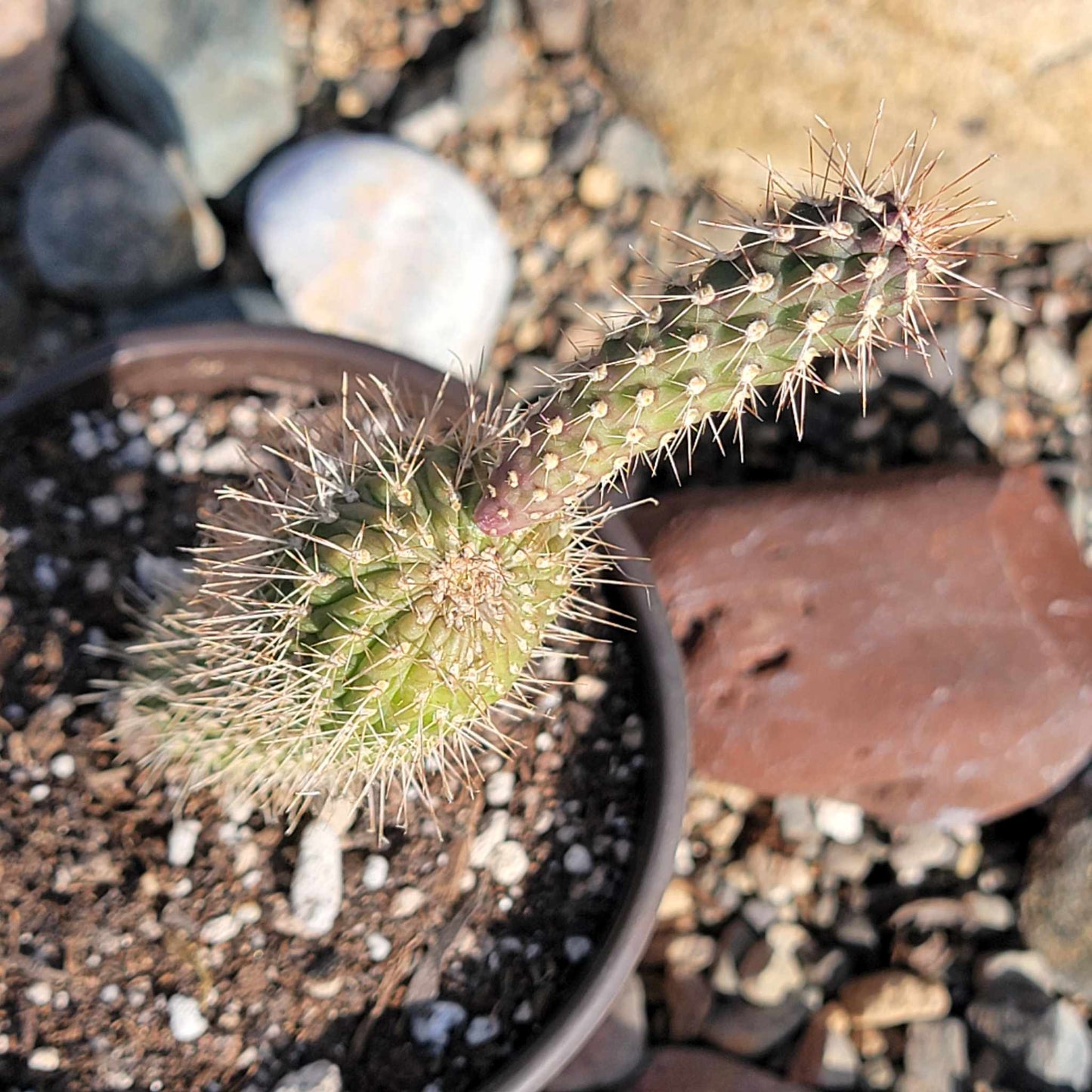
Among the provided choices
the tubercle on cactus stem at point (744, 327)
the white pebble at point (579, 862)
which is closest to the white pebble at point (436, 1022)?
the white pebble at point (579, 862)

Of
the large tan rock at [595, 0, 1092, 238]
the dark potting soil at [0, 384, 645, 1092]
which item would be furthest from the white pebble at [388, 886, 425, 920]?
the large tan rock at [595, 0, 1092, 238]

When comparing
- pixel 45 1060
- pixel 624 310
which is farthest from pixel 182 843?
pixel 624 310

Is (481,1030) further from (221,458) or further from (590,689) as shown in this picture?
(221,458)

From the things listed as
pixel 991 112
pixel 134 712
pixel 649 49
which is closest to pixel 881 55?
pixel 991 112

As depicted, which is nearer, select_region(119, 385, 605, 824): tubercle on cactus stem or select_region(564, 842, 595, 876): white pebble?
select_region(119, 385, 605, 824): tubercle on cactus stem

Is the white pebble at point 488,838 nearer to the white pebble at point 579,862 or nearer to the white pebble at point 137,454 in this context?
the white pebble at point 579,862

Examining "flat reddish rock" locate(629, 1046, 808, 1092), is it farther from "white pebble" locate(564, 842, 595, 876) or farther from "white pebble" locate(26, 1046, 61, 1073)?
"white pebble" locate(26, 1046, 61, 1073)
